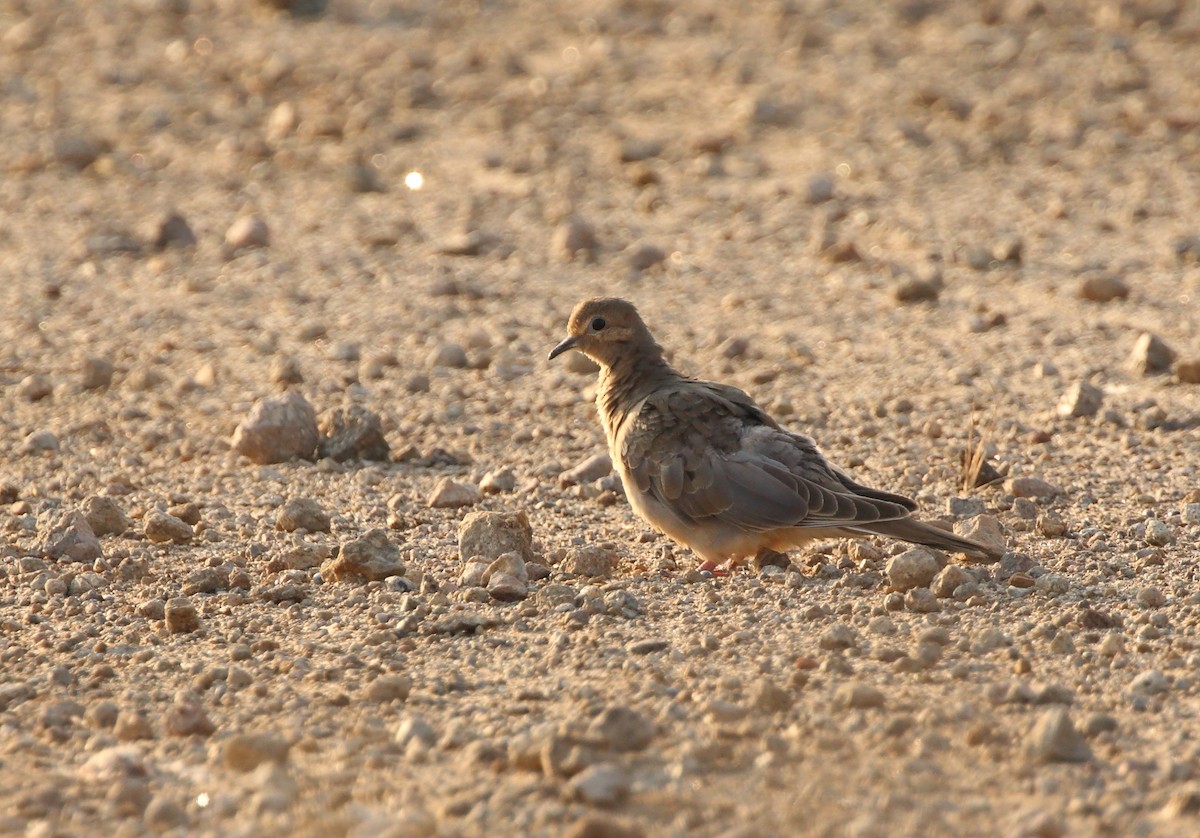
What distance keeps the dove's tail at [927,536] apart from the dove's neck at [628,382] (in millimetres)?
1185

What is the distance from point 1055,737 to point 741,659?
40.1 inches

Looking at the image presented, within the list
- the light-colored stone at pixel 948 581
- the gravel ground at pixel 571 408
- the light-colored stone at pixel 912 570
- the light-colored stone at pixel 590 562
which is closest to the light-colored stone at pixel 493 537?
the gravel ground at pixel 571 408

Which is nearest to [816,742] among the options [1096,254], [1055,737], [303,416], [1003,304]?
[1055,737]

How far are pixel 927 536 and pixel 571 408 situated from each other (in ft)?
8.58

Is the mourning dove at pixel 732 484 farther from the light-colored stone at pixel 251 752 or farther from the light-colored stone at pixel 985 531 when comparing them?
the light-colored stone at pixel 251 752

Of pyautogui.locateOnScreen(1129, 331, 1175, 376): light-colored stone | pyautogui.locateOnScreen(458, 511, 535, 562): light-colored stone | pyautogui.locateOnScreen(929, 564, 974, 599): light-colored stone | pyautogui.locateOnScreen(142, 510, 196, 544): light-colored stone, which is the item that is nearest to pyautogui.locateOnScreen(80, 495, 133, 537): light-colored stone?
pyautogui.locateOnScreen(142, 510, 196, 544): light-colored stone

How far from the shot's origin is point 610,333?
7.04 metres

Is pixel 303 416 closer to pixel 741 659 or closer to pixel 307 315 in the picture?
pixel 307 315

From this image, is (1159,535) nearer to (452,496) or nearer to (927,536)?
(927,536)

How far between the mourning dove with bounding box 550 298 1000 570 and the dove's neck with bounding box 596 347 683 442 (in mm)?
17

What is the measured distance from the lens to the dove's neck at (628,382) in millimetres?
6812

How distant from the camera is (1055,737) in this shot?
448 cm

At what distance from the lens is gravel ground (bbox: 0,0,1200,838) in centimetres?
458

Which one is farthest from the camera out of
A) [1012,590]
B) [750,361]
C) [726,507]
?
[750,361]
